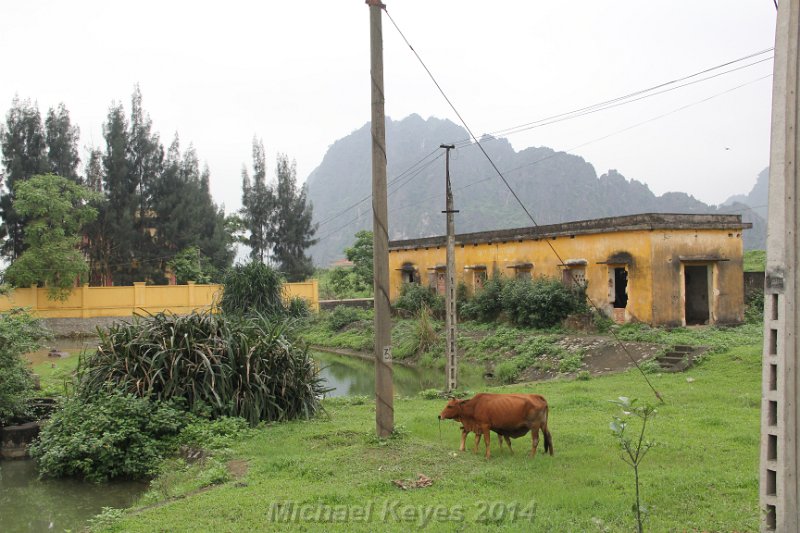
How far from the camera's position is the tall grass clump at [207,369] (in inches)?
388

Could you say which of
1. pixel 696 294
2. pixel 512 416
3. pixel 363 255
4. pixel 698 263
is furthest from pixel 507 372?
pixel 363 255

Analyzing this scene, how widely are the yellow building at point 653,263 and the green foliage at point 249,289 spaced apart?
9.14 m

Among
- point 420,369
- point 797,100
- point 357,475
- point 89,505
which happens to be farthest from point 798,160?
point 420,369

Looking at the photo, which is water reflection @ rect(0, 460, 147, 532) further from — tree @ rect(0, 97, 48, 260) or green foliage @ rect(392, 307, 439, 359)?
tree @ rect(0, 97, 48, 260)

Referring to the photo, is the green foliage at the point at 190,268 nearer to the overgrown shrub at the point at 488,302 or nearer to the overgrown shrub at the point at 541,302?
the overgrown shrub at the point at 488,302

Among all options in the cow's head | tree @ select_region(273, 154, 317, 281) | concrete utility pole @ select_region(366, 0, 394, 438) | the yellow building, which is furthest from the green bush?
tree @ select_region(273, 154, 317, 281)

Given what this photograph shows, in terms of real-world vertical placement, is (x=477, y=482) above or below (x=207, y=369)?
below

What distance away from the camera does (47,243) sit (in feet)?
93.6

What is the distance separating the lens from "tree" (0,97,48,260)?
3247cm

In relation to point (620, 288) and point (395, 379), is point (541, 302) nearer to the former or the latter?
point (620, 288)

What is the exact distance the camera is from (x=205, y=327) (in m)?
10.8

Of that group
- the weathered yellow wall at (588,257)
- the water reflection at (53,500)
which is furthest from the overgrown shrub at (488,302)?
the water reflection at (53,500)

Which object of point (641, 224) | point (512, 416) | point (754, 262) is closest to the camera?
point (512, 416)

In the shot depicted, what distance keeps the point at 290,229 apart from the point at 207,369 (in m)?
37.7
